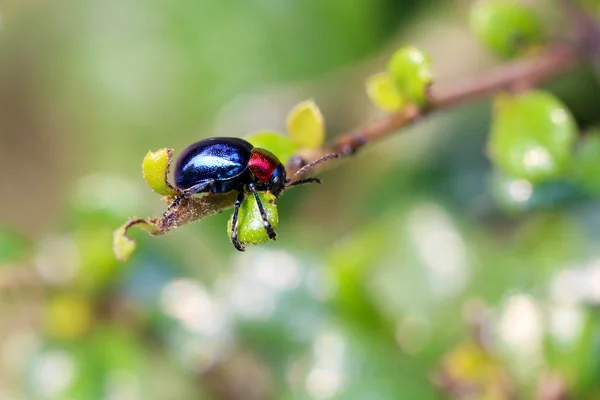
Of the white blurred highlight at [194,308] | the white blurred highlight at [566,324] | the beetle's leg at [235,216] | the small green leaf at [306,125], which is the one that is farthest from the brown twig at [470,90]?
the white blurred highlight at [194,308]

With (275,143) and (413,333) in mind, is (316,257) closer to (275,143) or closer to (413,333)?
(413,333)

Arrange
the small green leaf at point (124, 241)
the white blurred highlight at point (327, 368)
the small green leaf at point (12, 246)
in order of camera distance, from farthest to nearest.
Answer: the small green leaf at point (12, 246) → the white blurred highlight at point (327, 368) → the small green leaf at point (124, 241)

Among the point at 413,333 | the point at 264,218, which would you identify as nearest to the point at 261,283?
the point at 413,333

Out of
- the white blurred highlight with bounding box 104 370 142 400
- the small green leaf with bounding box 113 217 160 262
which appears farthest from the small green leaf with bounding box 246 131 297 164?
the white blurred highlight with bounding box 104 370 142 400

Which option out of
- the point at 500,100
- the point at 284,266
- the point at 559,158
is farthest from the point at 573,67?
the point at 284,266

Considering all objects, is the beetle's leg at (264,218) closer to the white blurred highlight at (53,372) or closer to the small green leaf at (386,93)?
the small green leaf at (386,93)

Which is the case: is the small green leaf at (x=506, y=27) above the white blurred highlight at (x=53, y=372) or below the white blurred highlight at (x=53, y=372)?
above

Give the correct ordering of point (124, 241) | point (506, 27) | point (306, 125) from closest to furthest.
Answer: point (124, 241)
point (306, 125)
point (506, 27)

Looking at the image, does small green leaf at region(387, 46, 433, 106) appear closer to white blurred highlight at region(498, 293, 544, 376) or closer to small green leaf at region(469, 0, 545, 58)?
small green leaf at region(469, 0, 545, 58)
